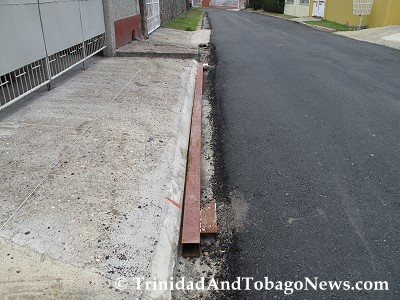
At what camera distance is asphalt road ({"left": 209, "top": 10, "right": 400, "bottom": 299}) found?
335cm

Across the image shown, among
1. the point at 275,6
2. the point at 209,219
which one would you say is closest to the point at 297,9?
the point at 275,6

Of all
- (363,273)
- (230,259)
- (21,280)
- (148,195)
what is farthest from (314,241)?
(21,280)

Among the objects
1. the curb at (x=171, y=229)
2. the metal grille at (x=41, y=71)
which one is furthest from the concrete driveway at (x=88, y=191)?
the metal grille at (x=41, y=71)

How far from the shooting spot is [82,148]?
16.0 ft

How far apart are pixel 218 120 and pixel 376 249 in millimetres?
3905

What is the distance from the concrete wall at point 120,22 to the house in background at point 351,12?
14467 millimetres

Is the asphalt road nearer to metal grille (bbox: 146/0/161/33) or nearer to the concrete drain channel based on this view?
the concrete drain channel

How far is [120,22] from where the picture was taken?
12.0 meters

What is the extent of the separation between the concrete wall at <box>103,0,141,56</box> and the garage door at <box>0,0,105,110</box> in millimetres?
760

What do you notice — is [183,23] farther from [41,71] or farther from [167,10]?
[41,71]

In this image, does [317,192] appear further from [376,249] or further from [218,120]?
[218,120]

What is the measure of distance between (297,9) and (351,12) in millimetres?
12209

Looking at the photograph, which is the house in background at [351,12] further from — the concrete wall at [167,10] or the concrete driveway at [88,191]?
the concrete driveway at [88,191]

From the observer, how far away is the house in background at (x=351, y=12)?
21.2 m
